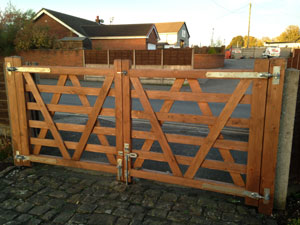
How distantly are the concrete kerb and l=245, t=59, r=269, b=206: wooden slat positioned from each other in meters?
0.29

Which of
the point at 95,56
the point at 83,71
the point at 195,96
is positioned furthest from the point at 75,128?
the point at 95,56

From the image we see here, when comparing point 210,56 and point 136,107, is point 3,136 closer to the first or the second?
point 136,107

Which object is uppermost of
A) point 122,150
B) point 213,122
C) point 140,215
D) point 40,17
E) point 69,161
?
point 40,17

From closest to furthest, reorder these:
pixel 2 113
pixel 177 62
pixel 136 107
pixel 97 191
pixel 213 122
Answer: pixel 213 122, pixel 97 191, pixel 2 113, pixel 136 107, pixel 177 62

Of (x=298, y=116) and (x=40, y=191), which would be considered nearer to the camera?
(x=298, y=116)

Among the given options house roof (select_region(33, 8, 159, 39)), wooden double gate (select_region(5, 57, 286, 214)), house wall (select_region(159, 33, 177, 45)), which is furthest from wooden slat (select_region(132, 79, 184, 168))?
house wall (select_region(159, 33, 177, 45))

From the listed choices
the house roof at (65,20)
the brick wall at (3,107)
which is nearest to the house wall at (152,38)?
the house roof at (65,20)

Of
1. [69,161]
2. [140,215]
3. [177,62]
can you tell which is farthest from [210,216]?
[177,62]

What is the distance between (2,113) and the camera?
5.81 meters

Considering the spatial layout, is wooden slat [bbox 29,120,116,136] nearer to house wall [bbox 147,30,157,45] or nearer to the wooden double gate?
the wooden double gate

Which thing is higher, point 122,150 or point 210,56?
point 210,56

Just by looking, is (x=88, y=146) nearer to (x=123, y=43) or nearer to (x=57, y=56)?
(x=57, y=56)

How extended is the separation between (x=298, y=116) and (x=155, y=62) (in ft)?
53.6

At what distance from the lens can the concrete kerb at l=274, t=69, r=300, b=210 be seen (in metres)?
3.31
